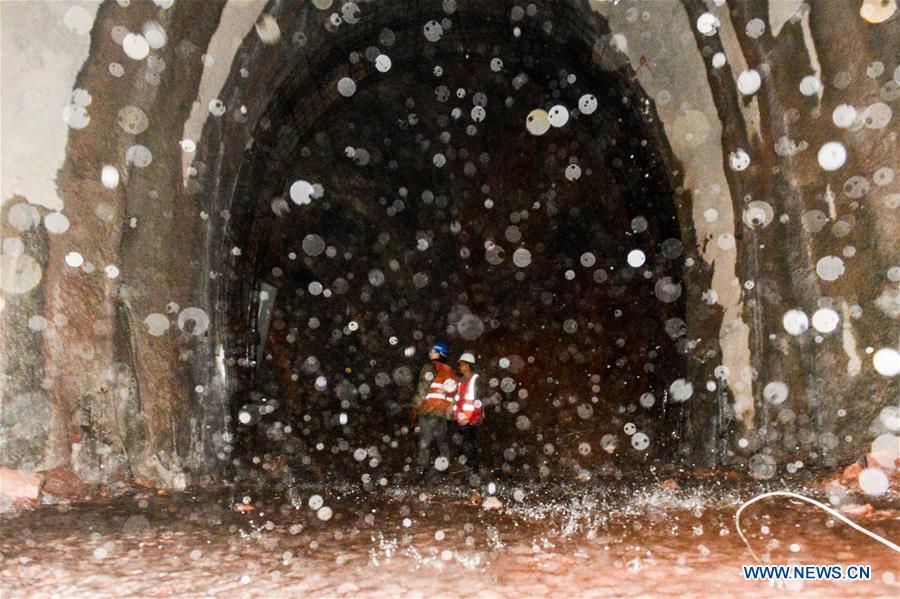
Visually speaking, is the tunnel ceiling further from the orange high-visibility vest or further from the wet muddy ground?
the orange high-visibility vest

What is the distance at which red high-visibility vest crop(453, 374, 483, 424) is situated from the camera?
607 cm

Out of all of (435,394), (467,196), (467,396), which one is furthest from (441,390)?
(467,196)

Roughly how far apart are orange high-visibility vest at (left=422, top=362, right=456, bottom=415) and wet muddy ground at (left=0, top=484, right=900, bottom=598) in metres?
1.31

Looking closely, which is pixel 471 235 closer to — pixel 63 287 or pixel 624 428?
pixel 624 428

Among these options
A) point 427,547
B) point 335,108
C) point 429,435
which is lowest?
point 427,547

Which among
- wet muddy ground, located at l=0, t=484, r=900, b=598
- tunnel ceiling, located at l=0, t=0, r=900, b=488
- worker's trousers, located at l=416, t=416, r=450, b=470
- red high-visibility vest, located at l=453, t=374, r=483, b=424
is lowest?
wet muddy ground, located at l=0, t=484, r=900, b=598

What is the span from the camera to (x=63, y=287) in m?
4.15

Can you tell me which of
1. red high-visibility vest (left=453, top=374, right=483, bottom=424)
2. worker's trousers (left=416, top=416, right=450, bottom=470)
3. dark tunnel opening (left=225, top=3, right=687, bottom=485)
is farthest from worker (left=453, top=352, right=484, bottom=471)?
dark tunnel opening (left=225, top=3, right=687, bottom=485)

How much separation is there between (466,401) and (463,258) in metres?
3.53

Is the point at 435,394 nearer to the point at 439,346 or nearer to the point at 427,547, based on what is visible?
the point at 439,346

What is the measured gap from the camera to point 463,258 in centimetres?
923

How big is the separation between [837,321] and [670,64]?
2.50 m

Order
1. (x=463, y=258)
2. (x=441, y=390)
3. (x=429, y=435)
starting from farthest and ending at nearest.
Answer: (x=463, y=258) → (x=429, y=435) → (x=441, y=390)

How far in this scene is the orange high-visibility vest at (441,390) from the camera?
604 centimetres
